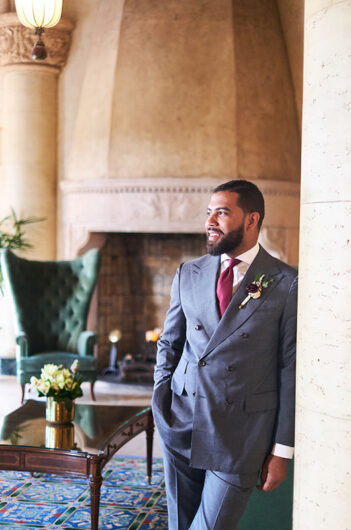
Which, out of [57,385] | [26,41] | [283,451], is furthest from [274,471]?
[26,41]

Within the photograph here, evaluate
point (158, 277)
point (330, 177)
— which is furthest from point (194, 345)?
point (158, 277)

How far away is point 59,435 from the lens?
4.15 m

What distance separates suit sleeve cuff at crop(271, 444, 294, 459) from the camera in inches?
94.7

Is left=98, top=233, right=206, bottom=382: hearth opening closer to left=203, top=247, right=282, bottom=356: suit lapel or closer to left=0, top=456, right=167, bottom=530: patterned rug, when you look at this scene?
left=0, top=456, right=167, bottom=530: patterned rug

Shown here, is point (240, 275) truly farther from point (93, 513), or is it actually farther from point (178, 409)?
point (93, 513)

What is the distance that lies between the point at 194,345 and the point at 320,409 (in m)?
0.75

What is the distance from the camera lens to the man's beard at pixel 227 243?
2525 millimetres

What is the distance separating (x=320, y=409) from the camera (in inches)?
74.2

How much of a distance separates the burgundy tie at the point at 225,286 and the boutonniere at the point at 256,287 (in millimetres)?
87

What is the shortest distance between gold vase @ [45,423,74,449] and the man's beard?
1815 mm

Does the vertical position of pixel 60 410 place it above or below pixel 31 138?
below

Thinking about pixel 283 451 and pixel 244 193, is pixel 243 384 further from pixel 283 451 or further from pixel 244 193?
pixel 244 193

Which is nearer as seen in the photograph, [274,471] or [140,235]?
[274,471]

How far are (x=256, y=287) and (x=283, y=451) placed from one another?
53 centimetres
